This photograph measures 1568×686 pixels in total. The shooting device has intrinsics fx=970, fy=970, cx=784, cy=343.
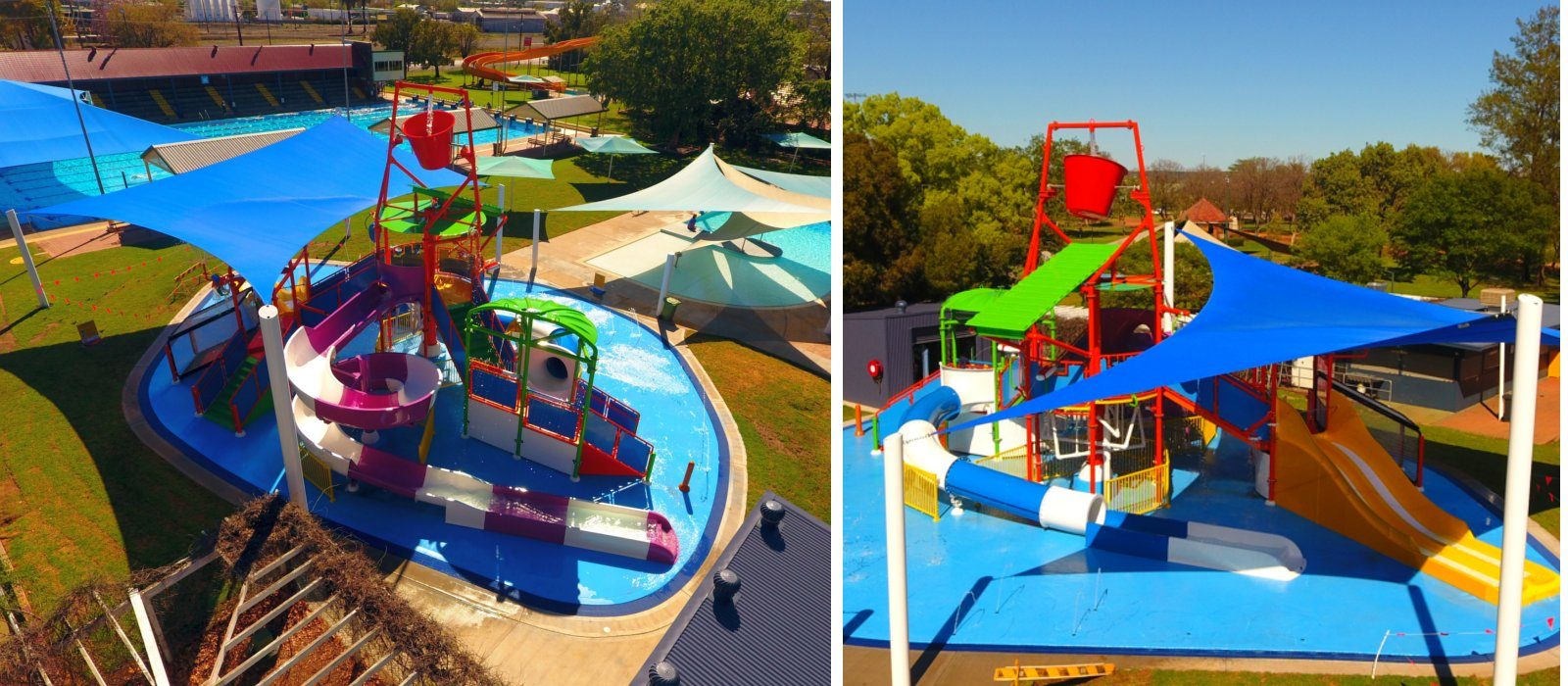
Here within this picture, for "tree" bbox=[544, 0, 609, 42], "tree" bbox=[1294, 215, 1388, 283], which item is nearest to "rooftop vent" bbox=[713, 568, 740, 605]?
"tree" bbox=[1294, 215, 1388, 283]

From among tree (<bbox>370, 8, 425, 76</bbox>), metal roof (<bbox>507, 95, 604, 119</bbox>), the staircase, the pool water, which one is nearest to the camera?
the pool water

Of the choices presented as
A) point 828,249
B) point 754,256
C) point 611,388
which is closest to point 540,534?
point 611,388

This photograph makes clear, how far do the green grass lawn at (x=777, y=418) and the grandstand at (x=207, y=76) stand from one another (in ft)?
78.1

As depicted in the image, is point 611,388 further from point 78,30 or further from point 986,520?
point 78,30

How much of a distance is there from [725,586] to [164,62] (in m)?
37.0

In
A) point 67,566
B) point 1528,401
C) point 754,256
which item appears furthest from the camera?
point 754,256

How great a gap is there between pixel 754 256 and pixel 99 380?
1187 cm

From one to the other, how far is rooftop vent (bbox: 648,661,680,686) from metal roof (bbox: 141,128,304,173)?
19421mm

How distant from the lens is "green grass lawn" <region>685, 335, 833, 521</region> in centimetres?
1302

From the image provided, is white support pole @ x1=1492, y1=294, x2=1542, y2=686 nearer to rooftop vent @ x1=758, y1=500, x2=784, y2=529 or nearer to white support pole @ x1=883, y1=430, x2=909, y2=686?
white support pole @ x1=883, y1=430, x2=909, y2=686

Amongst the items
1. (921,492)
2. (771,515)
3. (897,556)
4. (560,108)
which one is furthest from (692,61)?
(897,556)

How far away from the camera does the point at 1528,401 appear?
7.15 meters

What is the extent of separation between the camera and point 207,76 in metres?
37.1

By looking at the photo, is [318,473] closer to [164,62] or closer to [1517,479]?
[1517,479]
